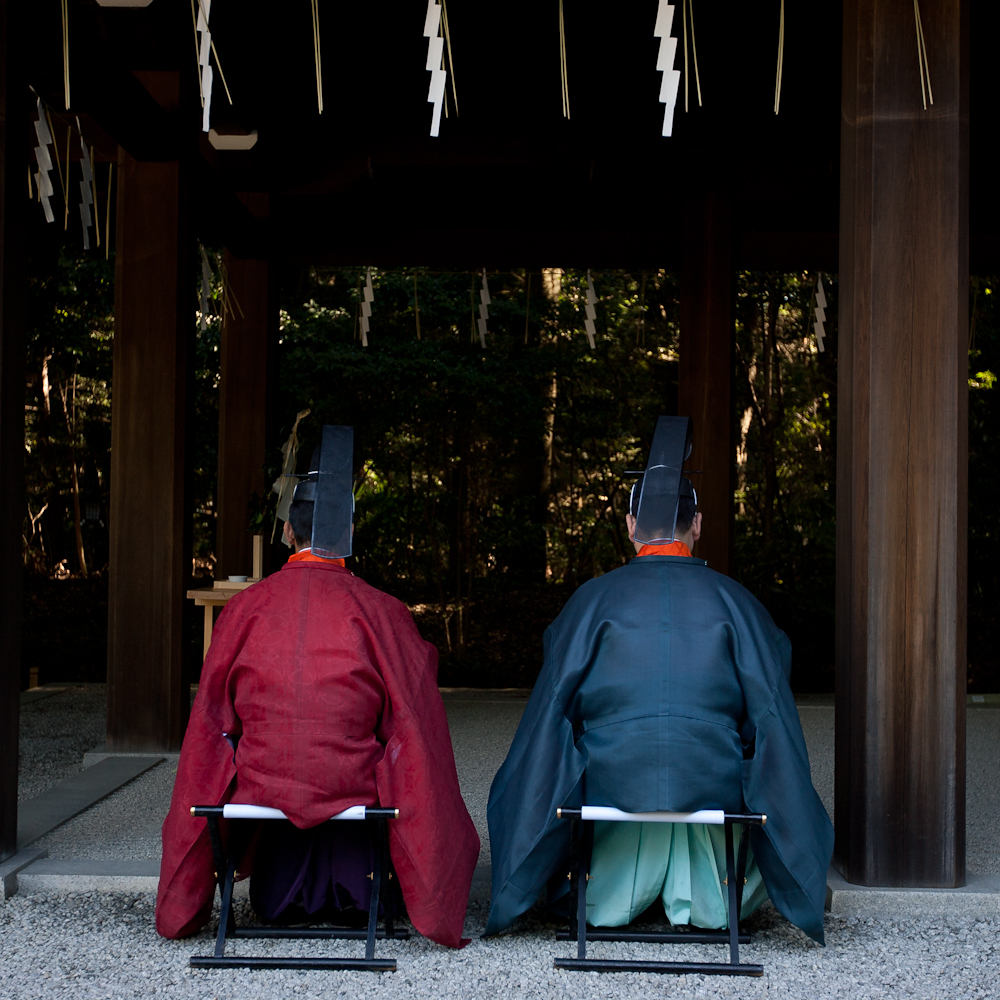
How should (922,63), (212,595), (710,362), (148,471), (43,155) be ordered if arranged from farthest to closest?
(710,362)
(212,595)
(148,471)
(43,155)
(922,63)

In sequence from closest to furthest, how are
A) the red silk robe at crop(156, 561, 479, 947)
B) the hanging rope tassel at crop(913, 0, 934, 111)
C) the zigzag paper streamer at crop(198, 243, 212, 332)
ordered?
the red silk robe at crop(156, 561, 479, 947) < the hanging rope tassel at crop(913, 0, 934, 111) < the zigzag paper streamer at crop(198, 243, 212, 332)

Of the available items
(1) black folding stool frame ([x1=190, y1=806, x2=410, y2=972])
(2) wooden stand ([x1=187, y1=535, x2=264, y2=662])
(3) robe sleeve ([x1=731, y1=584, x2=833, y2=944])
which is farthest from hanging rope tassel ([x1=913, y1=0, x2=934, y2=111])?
(2) wooden stand ([x1=187, y1=535, x2=264, y2=662])

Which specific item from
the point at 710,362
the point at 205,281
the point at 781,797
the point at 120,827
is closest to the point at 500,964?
the point at 781,797

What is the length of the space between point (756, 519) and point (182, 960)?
911 centimetres

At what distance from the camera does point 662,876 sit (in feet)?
8.26

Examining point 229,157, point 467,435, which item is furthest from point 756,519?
point 229,157

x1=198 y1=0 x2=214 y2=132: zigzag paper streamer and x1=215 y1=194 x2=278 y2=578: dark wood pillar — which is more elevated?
x1=198 y1=0 x2=214 y2=132: zigzag paper streamer

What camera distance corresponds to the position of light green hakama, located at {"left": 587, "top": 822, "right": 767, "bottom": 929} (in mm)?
2494

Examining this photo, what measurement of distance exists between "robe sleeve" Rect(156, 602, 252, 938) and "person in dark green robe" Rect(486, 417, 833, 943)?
66 centimetres

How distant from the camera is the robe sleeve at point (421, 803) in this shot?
2.31 metres

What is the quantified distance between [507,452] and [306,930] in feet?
26.3

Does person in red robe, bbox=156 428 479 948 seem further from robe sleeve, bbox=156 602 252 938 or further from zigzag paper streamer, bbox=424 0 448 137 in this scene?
zigzag paper streamer, bbox=424 0 448 137

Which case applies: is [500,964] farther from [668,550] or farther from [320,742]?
[668,550]

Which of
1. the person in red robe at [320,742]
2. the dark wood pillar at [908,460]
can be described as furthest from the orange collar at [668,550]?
the person in red robe at [320,742]
